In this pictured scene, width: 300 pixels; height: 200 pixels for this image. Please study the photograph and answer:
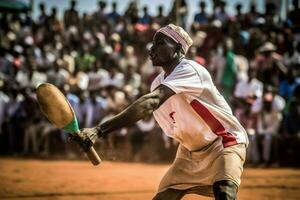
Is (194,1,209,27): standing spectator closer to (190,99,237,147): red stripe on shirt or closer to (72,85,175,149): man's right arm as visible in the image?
(190,99,237,147): red stripe on shirt

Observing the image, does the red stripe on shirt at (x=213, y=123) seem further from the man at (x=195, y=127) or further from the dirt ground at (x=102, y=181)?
the dirt ground at (x=102, y=181)

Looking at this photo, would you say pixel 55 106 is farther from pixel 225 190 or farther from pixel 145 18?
pixel 145 18

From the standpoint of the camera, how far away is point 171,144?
14180 mm

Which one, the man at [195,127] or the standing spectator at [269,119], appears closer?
the man at [195,127]

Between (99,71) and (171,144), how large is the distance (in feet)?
10.8

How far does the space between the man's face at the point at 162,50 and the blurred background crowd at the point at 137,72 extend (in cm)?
854

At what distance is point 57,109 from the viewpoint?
13.4 feet

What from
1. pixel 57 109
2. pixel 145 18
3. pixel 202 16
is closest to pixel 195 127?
pixel 57 109

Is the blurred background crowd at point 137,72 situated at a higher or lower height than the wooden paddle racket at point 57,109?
lower

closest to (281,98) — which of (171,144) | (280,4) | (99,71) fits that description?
(171,144)

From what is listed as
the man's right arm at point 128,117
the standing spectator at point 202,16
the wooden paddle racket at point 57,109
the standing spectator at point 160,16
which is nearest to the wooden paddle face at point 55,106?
the wooden paddle racket at point 57,109

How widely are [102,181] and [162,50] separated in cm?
597

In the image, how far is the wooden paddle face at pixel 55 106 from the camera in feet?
13.4

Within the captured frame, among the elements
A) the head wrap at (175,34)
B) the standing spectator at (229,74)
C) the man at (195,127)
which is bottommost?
the standing spectator at (229,74)
